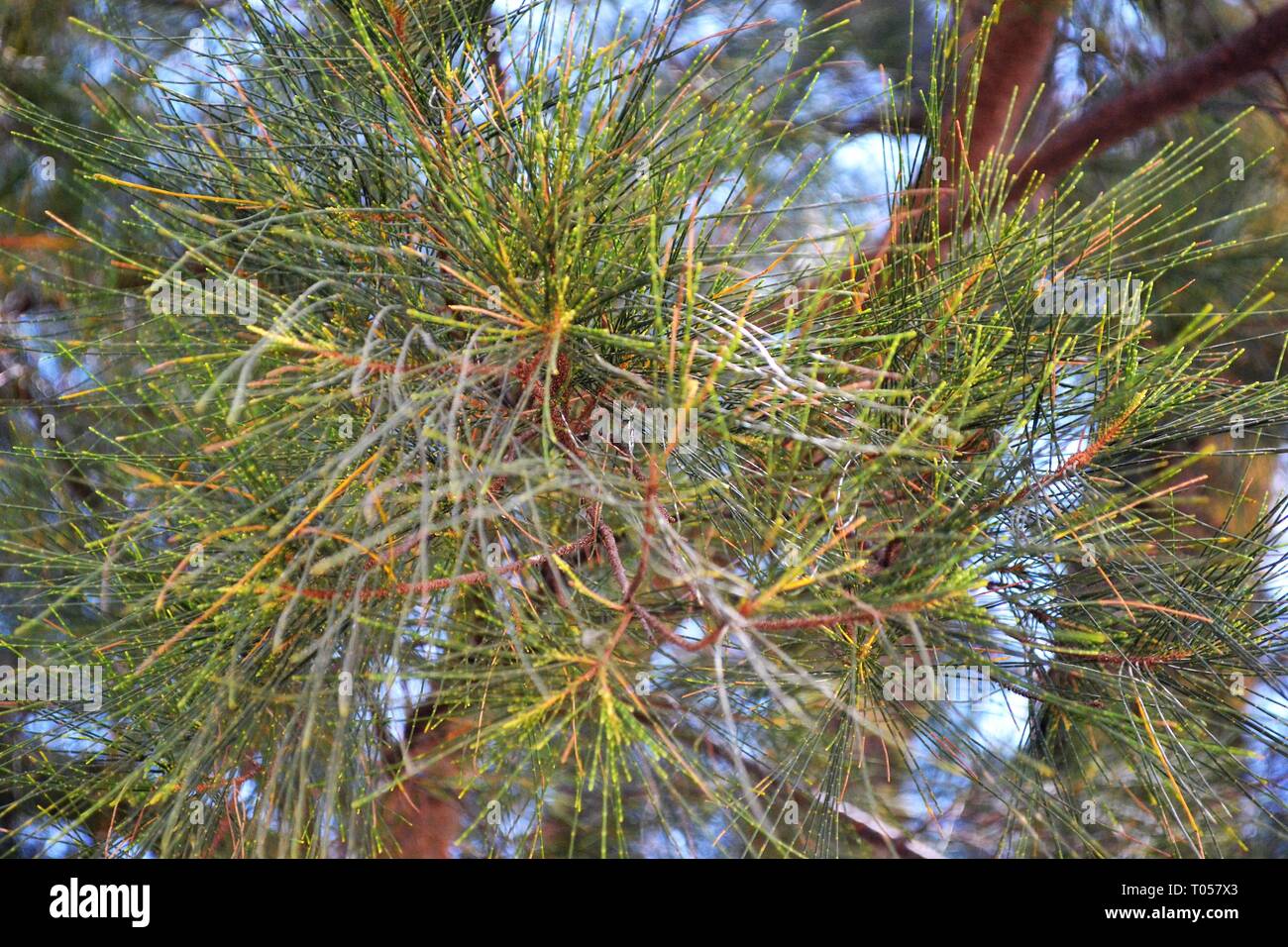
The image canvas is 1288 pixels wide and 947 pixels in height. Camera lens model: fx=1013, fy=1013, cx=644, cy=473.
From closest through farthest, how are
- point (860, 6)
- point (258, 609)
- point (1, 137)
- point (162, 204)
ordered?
point (258, 609) → point (162, 204) → point (1, 137) → point (860, 6)

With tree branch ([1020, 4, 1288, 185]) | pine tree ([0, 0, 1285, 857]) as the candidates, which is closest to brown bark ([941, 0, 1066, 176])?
tree branch ([1020, 4, 1288, 185])

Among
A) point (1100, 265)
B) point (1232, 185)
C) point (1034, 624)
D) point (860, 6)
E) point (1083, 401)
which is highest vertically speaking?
point (860, 6)

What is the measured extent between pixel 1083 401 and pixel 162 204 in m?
0.71

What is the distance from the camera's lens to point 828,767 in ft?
2.57

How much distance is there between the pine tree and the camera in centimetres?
60

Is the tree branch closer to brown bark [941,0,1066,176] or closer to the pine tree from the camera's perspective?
brown bark [941,0,1066,176]

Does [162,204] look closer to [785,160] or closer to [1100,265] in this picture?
[1100,265]

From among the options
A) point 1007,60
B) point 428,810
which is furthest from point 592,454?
point 1007,60

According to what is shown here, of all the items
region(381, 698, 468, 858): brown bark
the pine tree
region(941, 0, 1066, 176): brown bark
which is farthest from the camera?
region(941, 0, 1066, 176): brown bark

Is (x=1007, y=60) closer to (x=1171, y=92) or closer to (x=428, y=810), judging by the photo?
(x=1171, y=92)

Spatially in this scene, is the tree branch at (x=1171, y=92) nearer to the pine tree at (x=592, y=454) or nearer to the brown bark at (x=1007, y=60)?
the brown bark at (x=1007, y=60)

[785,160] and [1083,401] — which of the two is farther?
[785,160]

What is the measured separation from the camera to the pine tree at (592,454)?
0.60m
